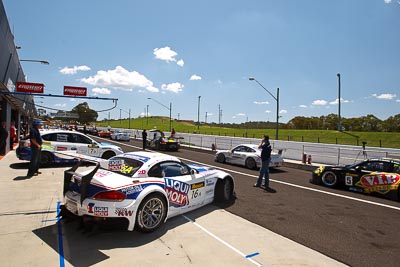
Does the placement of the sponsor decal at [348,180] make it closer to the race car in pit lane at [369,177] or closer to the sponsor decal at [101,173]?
Result: the race car in pit lane at [369,177]

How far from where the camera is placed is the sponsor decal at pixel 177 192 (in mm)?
5230

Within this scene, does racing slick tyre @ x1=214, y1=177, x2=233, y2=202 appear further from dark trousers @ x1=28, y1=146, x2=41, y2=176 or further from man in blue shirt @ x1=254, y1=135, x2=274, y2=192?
dark trousers @ x1=28, y1=146, x2=41, y2=176

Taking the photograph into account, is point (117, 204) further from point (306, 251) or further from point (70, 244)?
point (306, 251)

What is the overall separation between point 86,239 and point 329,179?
27.4 feet

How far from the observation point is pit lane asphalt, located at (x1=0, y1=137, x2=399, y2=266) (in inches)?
152

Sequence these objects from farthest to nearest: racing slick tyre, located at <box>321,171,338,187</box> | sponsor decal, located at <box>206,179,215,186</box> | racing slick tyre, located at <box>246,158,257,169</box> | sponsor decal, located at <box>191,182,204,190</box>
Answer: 1. racing slick tyre, located at <box>246,158,257,169</box>
2. racing slick tyre, located at <box>321,171,338,187</box>
3. sponsor decal, located at <box>206,179,215,186</box>
4. sponsor decal, located at <box>191,182,204,190</box>

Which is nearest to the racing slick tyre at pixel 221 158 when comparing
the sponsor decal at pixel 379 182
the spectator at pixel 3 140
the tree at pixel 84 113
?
the sponsor decal at pixel 379 182

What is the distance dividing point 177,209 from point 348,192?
6.46 m

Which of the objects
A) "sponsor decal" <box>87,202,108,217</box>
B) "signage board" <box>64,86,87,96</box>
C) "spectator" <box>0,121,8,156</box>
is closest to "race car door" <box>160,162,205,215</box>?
"sponsor decal" <box>87,202,108,217</box>

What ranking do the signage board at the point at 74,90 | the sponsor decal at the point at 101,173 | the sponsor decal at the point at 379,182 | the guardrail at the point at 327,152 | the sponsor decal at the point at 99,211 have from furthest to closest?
1. the guardrail at the point at 327,152
2. the signage board at the point at 74,90
3. the sponsor decal at the point at 379,182
4. the sponsor decal at the point at 101,173
5. the sponsor decal at the point at 99,211

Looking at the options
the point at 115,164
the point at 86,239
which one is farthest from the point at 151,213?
the point at 115,164

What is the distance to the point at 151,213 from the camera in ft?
15.8

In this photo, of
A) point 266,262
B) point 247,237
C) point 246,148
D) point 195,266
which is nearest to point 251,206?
point 247,237

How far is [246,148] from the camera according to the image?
14.2m
